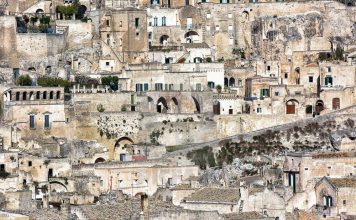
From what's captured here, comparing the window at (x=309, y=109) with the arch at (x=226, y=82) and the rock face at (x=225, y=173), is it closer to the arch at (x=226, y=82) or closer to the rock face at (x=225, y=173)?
the arch at (x=226, y=82)

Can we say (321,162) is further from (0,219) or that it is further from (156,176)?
(0,219)

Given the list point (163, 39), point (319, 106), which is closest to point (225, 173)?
point (319, 106)

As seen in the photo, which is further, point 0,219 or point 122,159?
point 122,159

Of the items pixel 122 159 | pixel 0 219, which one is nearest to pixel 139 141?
pixel 122 159

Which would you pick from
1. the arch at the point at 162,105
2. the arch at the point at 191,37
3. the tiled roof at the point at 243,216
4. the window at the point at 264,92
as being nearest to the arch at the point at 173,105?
the arch at the point at 162,105

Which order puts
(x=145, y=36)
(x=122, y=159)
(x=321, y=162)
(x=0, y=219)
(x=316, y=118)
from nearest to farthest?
(x=0, y=219) → (x=321, y=162) → (x=122, y=159) → (x=316, y=118) → (x=145, y=36)
